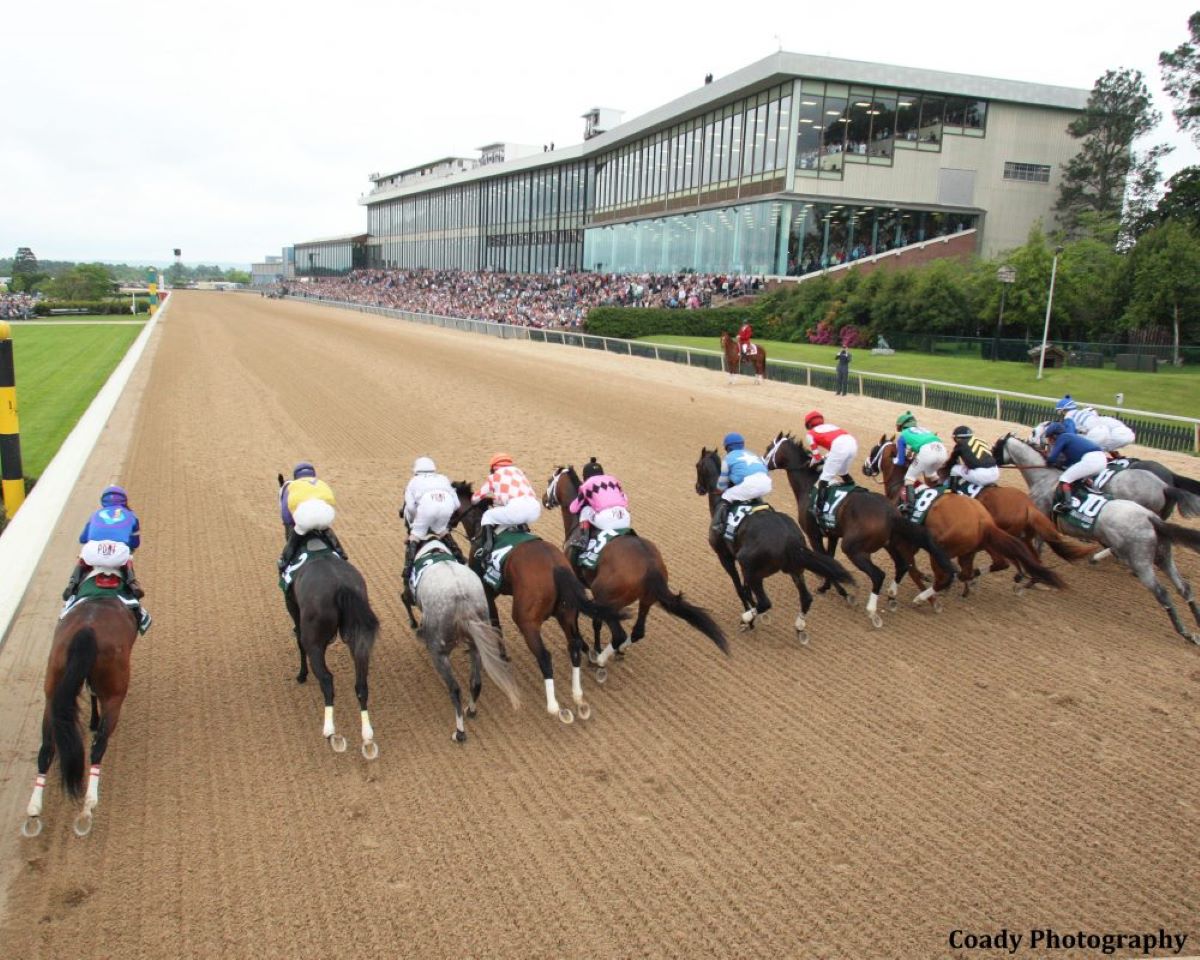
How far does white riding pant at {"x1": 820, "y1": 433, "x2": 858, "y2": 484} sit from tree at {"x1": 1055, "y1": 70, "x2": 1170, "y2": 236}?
35568 millimetres

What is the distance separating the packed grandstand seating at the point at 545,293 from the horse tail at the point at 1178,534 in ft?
103

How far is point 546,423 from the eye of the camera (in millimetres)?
16484

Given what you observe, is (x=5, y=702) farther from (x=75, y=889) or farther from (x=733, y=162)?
(x=733, y=162)

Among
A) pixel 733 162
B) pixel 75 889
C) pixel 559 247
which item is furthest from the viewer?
pixel 559 247

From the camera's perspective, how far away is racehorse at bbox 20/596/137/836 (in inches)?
168

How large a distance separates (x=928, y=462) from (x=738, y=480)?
198 centimetres

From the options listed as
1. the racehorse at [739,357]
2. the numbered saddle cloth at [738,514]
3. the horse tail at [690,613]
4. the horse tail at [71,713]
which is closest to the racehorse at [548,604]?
the horse tail at [690,613]

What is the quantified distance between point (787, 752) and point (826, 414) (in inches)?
547

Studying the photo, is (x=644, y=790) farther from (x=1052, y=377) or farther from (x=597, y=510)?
(x=1052, y=377)

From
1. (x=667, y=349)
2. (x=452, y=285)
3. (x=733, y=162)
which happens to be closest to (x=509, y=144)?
(x=452, y=285)

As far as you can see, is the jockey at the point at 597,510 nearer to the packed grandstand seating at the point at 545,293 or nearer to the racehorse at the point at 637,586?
the racehorse at the point at 637,586

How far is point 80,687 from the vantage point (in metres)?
4.39

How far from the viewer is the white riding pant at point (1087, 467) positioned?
7738 millimetres

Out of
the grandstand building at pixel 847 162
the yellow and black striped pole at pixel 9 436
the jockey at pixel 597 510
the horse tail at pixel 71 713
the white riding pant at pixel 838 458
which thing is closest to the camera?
the horse tail at pixel 71 713
